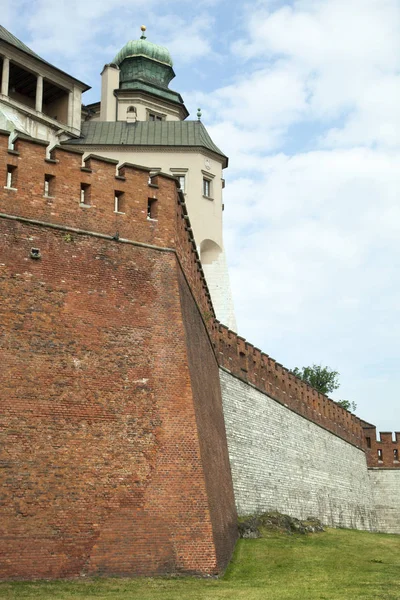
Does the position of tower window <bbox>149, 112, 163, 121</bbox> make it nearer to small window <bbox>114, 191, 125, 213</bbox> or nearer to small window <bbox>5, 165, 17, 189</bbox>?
small window <bbox>114, 191, 125, 213</bbox>

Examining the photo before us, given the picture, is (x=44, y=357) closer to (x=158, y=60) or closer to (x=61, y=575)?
(x=61, y=575)

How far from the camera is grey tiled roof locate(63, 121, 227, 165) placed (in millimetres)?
46062

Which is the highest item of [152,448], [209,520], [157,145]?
[157,145]

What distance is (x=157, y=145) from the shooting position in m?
46.1

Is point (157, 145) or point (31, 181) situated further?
point (157, 145)

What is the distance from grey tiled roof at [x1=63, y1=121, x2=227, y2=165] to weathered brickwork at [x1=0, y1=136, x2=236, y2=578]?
25.4m

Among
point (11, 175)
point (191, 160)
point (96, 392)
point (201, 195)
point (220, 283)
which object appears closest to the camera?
point (96, 392)

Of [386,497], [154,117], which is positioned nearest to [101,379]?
[154,117]

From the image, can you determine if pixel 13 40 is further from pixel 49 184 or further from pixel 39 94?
pixel 49 184

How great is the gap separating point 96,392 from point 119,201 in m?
4.87

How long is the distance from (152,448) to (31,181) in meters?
6.47

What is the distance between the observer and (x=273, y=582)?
64.2 feet

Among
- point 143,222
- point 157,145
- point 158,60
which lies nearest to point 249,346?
point 157,145

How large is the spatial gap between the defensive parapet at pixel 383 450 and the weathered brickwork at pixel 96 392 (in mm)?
37169
